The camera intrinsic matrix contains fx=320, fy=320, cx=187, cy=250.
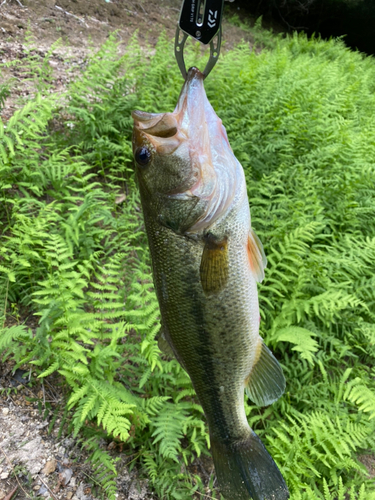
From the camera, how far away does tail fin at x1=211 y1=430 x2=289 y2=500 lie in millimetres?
1537

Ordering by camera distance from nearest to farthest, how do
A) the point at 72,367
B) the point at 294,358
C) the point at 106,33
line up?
the point at 72,367
the point at 294,358
the point at 106,33

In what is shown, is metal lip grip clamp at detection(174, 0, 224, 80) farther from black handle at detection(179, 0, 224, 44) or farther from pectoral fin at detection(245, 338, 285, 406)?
pectoral fin at detection(245, 338, 285, 406)

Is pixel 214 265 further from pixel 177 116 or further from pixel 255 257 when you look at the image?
pixel 177 116

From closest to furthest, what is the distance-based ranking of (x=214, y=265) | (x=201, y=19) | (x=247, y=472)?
(x=201, y=19) → (x=214, y=265) → (x=247, y=472)

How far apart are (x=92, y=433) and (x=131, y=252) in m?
1.83

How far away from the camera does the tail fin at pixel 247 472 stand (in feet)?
5.04

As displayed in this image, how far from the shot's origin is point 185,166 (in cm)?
141

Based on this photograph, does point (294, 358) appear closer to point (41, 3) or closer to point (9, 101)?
point (9, 101)

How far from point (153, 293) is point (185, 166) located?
156cm

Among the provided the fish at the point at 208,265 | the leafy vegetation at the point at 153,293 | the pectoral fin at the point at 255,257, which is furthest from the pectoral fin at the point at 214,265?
the leafy vegetation at the point at 153,293

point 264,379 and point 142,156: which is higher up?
point 142,156

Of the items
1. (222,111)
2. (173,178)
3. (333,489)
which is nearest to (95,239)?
(173,178)

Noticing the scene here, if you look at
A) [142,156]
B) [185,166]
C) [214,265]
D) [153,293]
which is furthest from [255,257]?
[153,293]

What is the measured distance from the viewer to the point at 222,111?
15.2 feet
